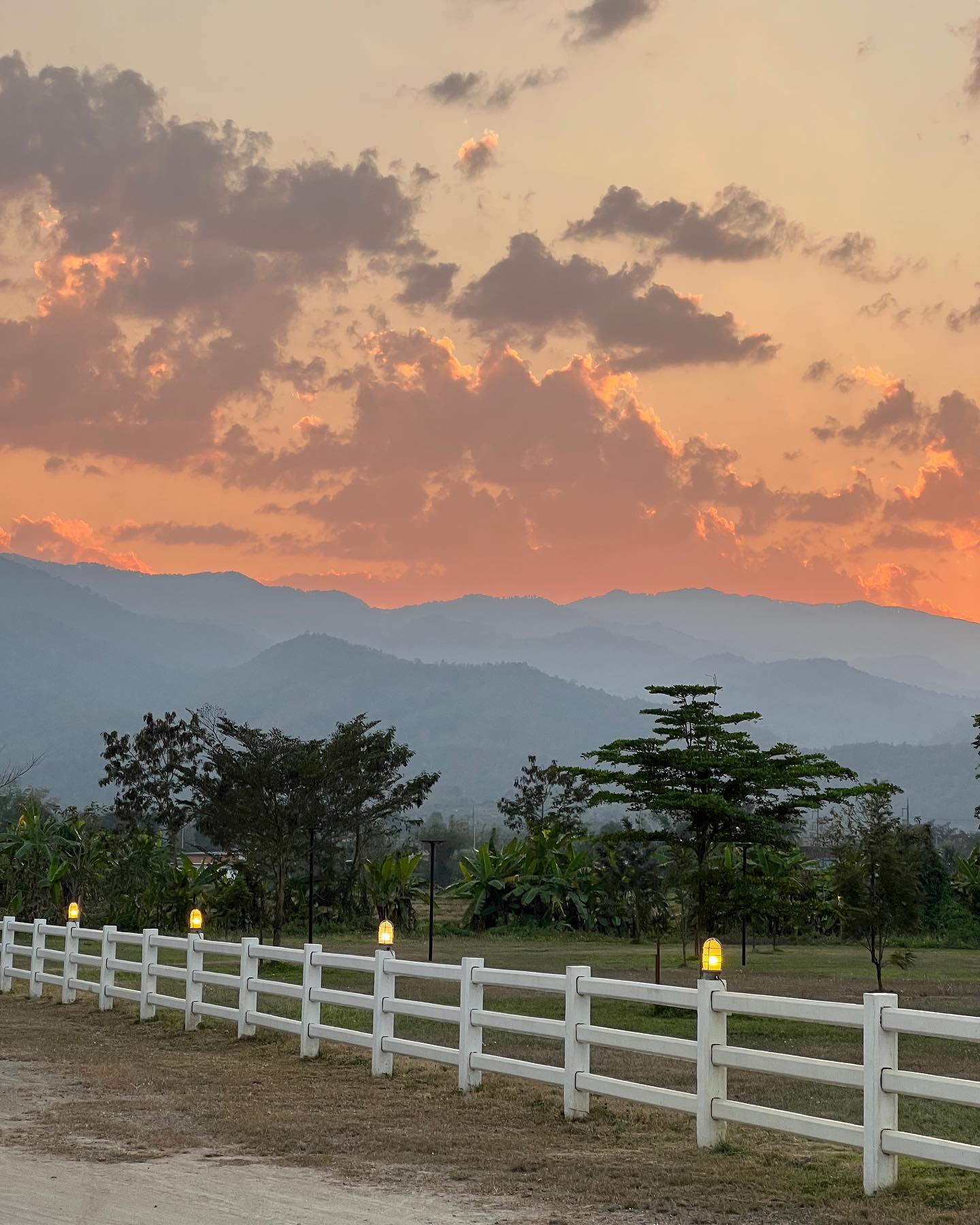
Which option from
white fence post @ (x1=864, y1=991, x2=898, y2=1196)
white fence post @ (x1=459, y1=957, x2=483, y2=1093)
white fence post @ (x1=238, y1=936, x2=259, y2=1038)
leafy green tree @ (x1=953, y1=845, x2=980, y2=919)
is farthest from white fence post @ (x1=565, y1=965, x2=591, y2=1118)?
leafy green tree @ (x1=953, y1=845, x2=980, y2=919)

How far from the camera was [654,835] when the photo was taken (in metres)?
29.0

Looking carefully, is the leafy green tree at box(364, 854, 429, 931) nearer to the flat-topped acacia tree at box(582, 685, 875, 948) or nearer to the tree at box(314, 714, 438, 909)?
the tree at box(314, 714, 438, 909)

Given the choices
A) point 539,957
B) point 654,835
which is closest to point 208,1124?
point 654,835

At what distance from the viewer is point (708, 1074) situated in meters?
9.97

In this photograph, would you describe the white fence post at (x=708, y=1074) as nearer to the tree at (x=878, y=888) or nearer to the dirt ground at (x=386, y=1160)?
the dirt ground at (x=386, y=1160)

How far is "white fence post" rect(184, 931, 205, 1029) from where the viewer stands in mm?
18266

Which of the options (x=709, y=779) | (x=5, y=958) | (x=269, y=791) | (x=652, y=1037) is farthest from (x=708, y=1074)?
(x=269, y=791)

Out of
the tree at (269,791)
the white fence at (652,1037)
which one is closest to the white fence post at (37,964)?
the white fence at (652,1037)

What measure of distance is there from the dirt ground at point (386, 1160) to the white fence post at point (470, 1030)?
10.0 inches

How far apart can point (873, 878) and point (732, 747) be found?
21.8ft

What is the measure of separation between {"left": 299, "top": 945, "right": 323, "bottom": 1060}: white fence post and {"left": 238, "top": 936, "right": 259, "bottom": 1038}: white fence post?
1523mm

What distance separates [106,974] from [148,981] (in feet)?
5.91

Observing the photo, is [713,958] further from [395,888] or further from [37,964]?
[395,888]

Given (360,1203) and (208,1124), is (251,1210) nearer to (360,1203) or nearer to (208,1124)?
(360,1203)
